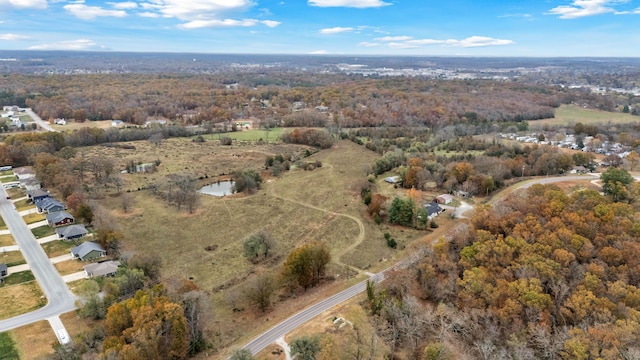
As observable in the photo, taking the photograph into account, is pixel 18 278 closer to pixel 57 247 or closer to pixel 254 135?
pixel 57 247

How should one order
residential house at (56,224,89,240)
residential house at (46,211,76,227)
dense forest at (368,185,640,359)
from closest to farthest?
dense forest at (368,185,640,359) → residential house at (56,224,89,240) → residential house at (46,211,76,227)

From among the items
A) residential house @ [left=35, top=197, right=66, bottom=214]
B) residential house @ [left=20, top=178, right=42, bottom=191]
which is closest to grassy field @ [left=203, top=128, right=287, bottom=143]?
residential house @ [left=20, top=178, right=42, bottom=191]

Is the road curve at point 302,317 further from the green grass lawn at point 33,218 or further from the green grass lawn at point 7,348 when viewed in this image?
the green grass lawn at point 33,218

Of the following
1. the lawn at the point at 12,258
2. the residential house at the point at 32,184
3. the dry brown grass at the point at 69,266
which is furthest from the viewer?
the residential house at the point at 32,184

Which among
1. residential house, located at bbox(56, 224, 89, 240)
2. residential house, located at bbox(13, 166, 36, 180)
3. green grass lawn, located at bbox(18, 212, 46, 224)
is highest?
residential house, located at bbox(13, 166, 36, 180)

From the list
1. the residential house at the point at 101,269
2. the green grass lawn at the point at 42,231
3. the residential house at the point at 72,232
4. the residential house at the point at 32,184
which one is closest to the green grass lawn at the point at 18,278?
the residential house at the point at 101,269

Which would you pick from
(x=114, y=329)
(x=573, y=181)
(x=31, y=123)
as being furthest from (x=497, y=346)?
(x=31, y=123)

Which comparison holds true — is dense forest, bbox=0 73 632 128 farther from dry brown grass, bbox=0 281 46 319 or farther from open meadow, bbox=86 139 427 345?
dry brown grass, bbox=0 281 46 319
